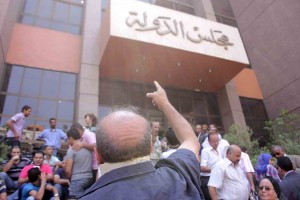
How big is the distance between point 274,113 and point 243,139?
4.06 metres

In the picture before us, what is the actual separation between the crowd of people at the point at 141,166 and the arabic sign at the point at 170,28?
12.1ft

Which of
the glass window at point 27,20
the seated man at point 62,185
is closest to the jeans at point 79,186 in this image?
the seated man at point 62,185

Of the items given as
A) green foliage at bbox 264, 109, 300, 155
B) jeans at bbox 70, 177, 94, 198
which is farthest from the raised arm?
green foliage at bbox 264, 109, 300, 155

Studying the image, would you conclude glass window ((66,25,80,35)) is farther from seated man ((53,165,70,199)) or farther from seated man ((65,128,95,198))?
seated man ((65,128,95,198))

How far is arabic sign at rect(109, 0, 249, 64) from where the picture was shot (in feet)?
27.7

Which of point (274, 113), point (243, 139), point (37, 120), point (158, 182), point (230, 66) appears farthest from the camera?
point (274, 113)

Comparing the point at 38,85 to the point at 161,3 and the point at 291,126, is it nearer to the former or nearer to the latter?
the point at 161,3

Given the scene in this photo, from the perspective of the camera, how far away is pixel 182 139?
1.38m

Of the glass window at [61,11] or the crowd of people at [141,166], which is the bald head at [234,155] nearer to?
the crowd of people at [141,166]

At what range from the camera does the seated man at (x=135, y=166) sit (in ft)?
3.47

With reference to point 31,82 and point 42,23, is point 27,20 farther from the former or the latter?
point 31,82

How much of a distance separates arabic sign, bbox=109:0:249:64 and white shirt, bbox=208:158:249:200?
554 centimetres

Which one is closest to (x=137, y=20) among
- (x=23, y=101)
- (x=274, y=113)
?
(x=23, y=101)

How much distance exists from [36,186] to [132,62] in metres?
5.63
